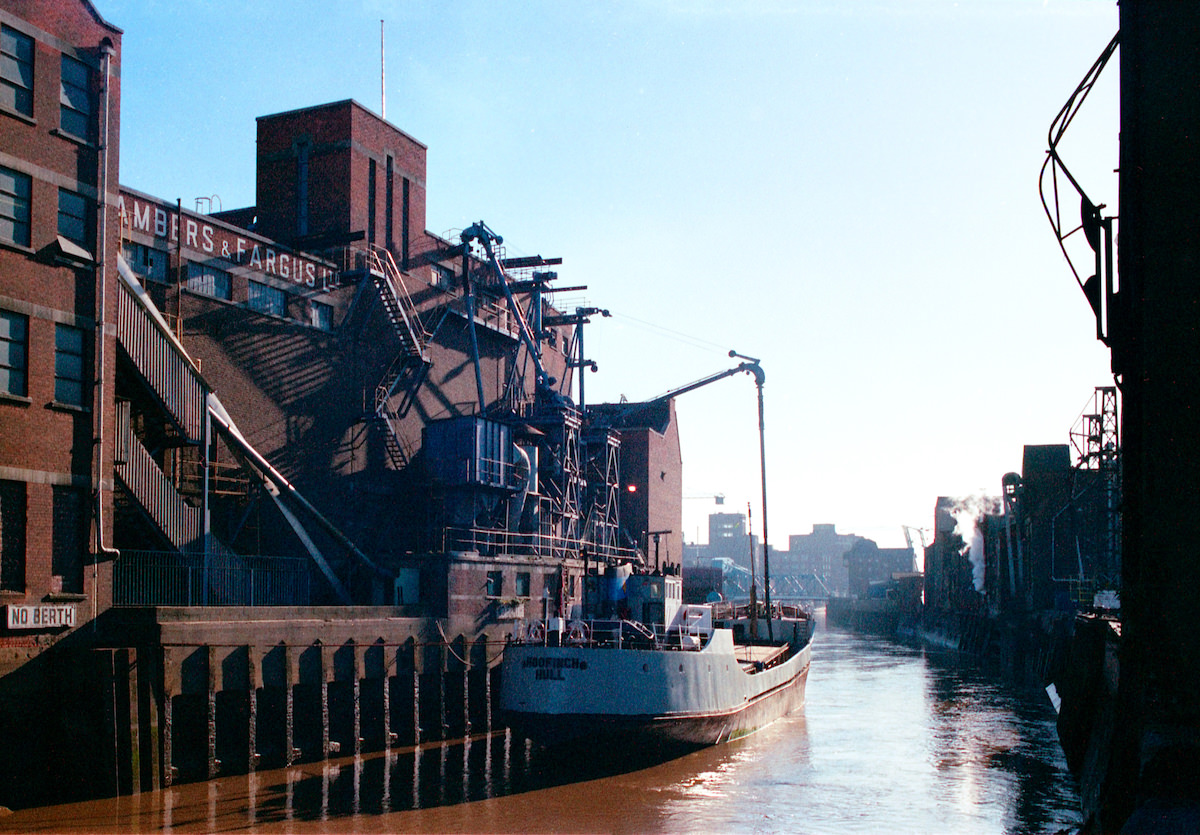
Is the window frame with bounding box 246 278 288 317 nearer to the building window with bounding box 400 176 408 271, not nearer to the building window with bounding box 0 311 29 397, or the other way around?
the building window with bounding box 400 176 408 271

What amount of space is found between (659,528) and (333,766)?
42.2 metres

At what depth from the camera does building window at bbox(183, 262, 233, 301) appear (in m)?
35.6

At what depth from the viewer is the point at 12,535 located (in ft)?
78.5

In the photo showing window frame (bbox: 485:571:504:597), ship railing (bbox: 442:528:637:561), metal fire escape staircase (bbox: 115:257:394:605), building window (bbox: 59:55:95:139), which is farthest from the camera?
ship railing (bbox: 442:528:637:561)

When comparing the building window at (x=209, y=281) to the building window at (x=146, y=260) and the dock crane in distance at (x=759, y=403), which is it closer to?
the building window at (x=146, y=260)

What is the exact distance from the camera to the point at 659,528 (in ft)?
228

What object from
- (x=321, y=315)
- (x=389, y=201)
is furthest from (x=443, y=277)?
(x=321, y=315)

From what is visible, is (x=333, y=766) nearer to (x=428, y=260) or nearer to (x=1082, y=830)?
(x=1082, y=830)

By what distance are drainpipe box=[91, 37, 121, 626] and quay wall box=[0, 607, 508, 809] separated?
1.63 meters

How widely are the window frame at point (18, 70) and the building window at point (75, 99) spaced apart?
32.2 inches

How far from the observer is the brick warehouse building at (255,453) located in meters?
24.5

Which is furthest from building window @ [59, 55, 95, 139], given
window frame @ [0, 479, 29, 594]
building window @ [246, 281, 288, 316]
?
building window @ [246, 281, 288, 316]

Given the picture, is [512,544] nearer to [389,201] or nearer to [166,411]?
[166,411]

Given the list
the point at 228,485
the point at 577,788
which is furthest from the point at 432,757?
the point at 228,485
